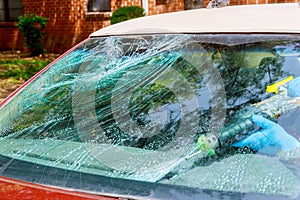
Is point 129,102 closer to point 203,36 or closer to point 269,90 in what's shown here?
point 203,36

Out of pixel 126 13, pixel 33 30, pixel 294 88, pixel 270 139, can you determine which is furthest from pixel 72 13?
pixel 270 139

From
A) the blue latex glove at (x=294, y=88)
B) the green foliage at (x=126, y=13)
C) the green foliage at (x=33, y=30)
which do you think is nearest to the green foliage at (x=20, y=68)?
the green foliage at (x=33, y=30)

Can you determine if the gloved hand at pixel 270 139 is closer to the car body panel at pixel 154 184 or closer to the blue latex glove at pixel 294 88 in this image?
the blue latex glove at pixel 294 88

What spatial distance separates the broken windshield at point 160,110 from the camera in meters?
2.14

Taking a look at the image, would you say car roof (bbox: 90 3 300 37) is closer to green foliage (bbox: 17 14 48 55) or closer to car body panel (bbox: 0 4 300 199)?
car body panel (bbox: 0 4 300 199)

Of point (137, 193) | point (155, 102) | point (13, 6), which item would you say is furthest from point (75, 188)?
point (13, 6)

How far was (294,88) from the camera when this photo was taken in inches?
94.6

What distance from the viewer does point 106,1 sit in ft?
43.4

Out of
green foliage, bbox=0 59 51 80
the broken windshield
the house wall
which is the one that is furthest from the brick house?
the broken windshield

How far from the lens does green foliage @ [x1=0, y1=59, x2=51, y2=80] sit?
10289 millimetres

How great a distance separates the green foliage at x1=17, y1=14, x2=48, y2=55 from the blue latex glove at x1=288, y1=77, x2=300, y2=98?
11764 millimetres

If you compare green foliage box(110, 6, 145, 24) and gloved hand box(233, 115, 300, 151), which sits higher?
green foliage box(110, 6, 145, 24)

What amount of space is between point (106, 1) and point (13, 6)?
3.58 metres

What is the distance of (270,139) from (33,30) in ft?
Result: 39.7
